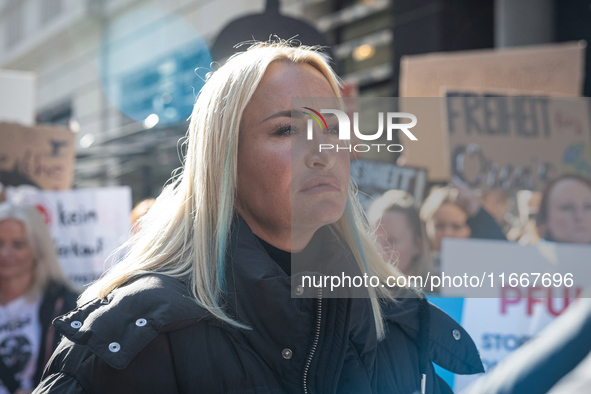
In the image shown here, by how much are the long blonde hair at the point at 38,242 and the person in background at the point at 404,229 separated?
1935mm

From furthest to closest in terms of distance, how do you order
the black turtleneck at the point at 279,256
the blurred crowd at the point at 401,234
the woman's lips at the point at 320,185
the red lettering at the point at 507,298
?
the blurred crowd at the point at 401,234 → the red lettering at the point at 507,298 → the black turtleneck at the point at 279,256 → the woman's lips at the point at 320,185

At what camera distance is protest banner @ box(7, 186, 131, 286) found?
11.9ft

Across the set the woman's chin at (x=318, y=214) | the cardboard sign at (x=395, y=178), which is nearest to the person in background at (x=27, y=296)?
the cardboard sign at (x=395, y=178)

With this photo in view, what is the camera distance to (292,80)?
4.08 feet

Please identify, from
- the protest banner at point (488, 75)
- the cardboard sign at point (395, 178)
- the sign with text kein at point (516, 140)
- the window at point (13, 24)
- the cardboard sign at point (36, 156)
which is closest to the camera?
the sign with text kein at point (516, 140)

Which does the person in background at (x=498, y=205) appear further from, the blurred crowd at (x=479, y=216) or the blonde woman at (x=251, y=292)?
the blonde woman at (x=251, y=292)

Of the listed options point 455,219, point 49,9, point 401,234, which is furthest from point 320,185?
point 49,9

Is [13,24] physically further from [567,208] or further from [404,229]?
[567,208]

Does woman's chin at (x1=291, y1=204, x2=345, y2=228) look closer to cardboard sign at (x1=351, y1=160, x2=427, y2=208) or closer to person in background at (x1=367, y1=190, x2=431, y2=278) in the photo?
person in background at (x1=367, y1=190, x2=431, y2=278)

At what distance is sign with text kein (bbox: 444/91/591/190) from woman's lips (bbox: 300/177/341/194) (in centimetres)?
131

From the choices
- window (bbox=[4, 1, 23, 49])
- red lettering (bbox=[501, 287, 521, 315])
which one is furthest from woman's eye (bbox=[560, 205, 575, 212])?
window (bbox=[4, 1, 23, 49])

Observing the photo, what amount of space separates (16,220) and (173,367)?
2.60m

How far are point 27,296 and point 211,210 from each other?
7.90ft

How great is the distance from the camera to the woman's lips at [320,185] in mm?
1162
